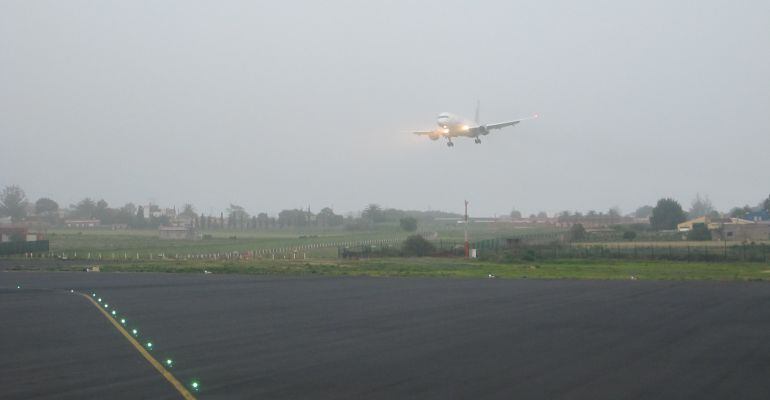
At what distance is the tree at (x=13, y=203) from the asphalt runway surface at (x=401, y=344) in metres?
141

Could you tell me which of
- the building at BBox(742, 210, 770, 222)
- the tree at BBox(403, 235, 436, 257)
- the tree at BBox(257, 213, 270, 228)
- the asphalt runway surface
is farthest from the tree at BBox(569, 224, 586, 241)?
the tree at BBox(257, 213, 270, 228)

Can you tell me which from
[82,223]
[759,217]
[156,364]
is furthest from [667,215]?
[82,223]

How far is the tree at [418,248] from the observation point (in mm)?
72925

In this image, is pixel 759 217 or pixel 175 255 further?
pixel 759 217

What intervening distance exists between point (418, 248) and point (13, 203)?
121 metres

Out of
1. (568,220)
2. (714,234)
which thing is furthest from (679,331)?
(568,220)

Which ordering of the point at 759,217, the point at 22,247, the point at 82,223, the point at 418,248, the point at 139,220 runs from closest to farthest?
the point at 418,248 → the point at 22,247 → the point at 759,217 → the point at 139,220 → the point at 82,223

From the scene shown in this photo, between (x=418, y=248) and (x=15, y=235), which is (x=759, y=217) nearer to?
(x=418, y=248)

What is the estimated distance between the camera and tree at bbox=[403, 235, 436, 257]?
72.9 m

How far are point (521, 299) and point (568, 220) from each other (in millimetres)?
124330

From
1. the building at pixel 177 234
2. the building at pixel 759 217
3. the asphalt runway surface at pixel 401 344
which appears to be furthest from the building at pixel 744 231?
the building at pixel 177 234

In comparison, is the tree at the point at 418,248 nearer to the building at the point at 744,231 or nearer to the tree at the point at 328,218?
the building at the point at 744,231

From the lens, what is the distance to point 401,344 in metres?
18.2

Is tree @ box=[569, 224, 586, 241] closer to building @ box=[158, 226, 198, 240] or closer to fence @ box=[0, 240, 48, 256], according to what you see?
building @ box=[158, 226, 198, 240]
